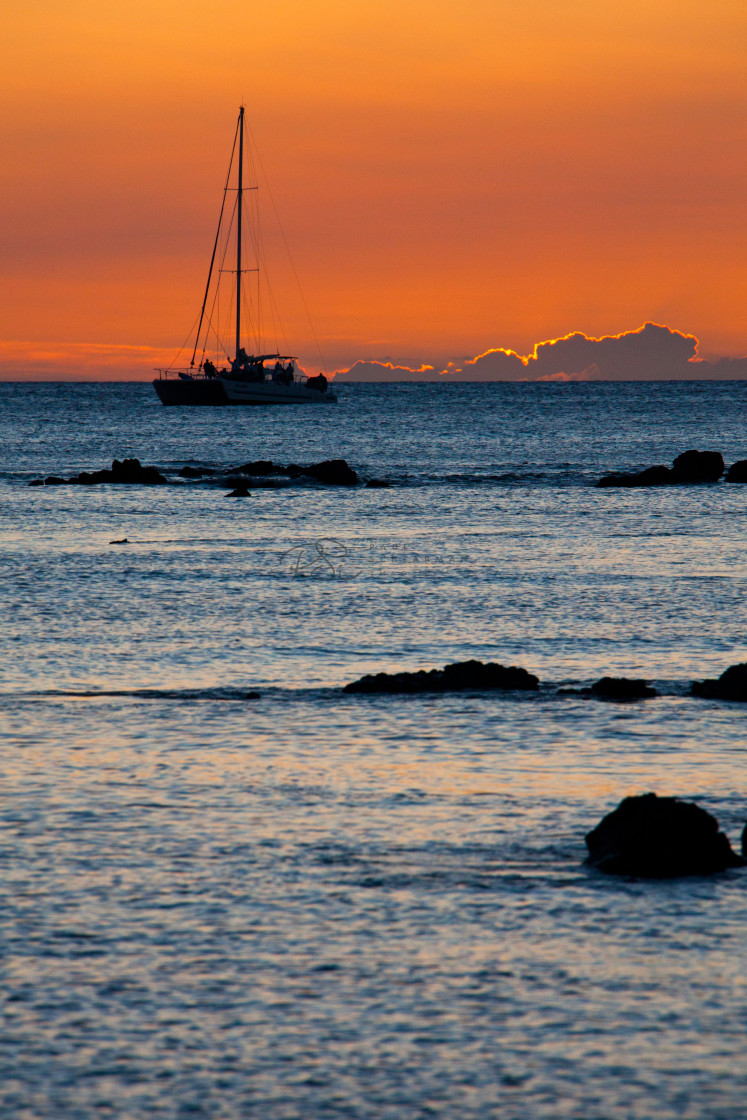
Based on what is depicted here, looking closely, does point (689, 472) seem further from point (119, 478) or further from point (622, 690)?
point (622, 690)

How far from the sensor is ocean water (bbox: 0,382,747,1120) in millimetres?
5270

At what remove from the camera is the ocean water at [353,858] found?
17.3 feet

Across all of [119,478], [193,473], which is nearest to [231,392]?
[193,473]

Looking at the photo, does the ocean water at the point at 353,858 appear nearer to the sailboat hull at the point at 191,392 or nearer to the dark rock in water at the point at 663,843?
the dark rock in water at the point at 663,843

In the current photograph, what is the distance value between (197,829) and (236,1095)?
127 inches

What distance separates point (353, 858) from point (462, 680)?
4.98m

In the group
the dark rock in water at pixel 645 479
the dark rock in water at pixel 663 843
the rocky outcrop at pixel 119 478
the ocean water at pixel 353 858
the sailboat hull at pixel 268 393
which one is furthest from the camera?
the sailboat hull at pixel 268 393

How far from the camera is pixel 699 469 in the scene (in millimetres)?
49094

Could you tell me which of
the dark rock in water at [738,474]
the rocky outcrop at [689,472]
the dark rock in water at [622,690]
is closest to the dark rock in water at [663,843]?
the dark rock in water at [622,690]

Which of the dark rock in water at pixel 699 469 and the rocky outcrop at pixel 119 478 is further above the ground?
the dark rock in water at pixel 699 469

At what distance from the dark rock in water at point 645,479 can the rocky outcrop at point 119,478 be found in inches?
637

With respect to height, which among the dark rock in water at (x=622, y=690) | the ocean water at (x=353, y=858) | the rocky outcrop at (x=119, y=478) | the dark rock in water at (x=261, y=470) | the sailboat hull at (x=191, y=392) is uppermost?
the sailboat hull at (x=191, y=392)

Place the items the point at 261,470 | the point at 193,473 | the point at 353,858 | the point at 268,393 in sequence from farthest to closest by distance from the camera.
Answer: the point at 268,393 < the point at 261,470 < the point at 193,473 < the point at 353,858

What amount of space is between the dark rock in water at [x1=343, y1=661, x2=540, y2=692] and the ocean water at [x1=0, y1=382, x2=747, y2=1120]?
213 mm
